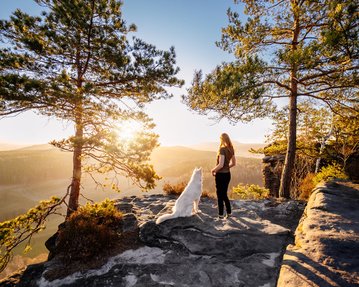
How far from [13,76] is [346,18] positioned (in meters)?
9.80

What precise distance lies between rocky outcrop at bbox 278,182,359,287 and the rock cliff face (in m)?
0.68

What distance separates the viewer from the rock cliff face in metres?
4.12

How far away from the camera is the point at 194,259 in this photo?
187 inches

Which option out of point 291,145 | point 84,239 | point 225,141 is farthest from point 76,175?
point 291,145

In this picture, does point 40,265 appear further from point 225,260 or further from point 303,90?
point 303,90

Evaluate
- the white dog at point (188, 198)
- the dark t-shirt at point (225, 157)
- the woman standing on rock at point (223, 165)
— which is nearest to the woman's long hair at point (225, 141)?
the woman standing on rock at point (223, 165)

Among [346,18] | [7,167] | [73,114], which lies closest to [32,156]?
[7,167]

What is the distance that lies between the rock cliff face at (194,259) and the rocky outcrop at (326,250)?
26.9 inches

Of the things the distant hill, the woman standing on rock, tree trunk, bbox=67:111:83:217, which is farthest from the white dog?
the distant hill

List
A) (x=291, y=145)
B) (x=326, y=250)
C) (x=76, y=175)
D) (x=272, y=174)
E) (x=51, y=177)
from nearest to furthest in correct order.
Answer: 1. (x=326, y=250)
2. (x=76, y=175)
3. (x=291, y=145)
4. (x=272, y=174)
5. (x=51, y=177)

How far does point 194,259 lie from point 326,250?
256cm

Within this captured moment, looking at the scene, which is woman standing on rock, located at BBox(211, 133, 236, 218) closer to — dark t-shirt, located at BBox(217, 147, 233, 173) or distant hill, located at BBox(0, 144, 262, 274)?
dark t-shirt, located at BBox(217, 147, 233, 173)

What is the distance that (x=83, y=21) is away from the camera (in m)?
7.34

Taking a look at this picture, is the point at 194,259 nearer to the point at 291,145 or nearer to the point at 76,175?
the point at 76,175
